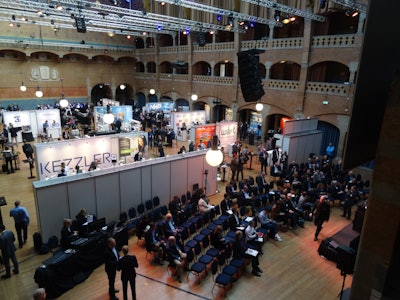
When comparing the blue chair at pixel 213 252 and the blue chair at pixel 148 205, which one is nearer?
the blue chair at pixel 213 252

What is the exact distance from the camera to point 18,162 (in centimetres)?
1445

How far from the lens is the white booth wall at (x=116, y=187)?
7734 millimetres

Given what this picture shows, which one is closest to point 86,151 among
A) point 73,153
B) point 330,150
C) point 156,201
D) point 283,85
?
point 73,153

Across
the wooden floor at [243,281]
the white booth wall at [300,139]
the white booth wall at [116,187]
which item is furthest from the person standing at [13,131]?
the white booth wall at [300,139]

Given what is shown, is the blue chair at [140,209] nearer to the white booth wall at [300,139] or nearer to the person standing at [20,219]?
the person standing at [20,219]

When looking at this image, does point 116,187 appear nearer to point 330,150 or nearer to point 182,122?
point 330,150

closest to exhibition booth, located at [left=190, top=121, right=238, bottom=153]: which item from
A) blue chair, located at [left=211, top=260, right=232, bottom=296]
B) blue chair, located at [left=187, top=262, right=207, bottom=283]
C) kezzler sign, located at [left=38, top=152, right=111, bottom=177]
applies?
kezzler sign, located at [left=38, top=152, right=111, bottom=177]

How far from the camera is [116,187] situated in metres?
9.10

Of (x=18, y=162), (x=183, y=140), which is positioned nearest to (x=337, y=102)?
(x=183, y=140)

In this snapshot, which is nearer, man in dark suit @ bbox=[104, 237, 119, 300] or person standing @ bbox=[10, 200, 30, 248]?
man in dark suit @ bbox=[104, 237, 119, 300]

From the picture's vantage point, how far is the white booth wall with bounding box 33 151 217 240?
7.73 m

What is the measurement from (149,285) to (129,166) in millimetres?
4068

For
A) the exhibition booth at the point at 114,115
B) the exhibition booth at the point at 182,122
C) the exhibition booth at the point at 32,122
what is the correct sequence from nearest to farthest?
1. the exhibition booth at the point at 32,122
2. the exhibition booth at the point at 114,115
3. the exhibition booth at the point at 182,122

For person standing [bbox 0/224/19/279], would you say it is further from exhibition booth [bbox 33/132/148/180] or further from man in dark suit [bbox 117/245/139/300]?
exhibition booth [bbox 33/132/148/180]
